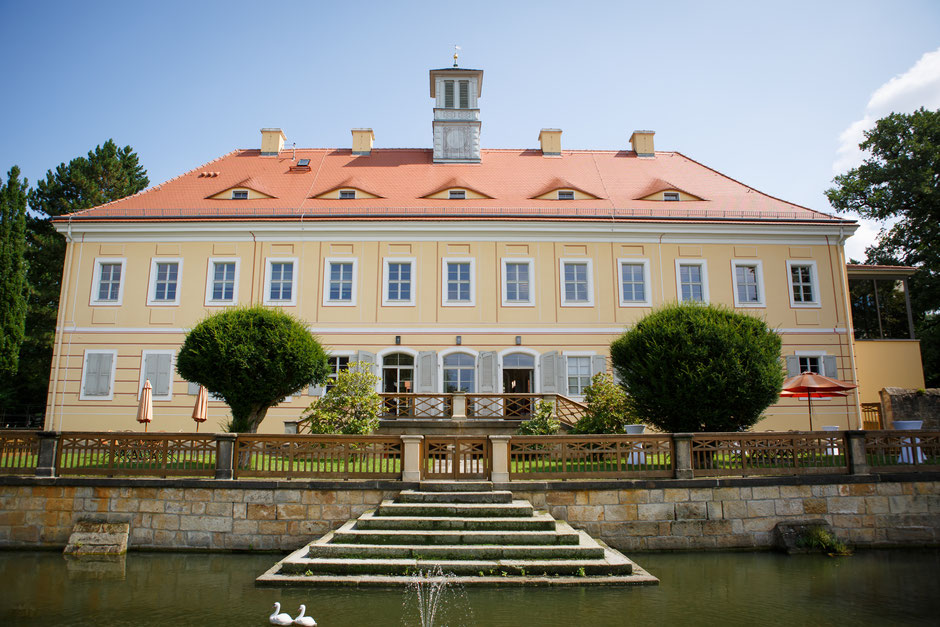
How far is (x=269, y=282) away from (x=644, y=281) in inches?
484

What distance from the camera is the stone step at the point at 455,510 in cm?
1037

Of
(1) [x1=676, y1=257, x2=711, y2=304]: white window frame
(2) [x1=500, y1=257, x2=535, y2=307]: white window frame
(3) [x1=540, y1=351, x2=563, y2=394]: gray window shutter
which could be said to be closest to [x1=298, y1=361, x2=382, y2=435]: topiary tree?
(3) [x1=540, y1=351, x2=563, y2=394]: gray window shutter

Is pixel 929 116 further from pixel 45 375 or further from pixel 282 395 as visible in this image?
pixel 45 375

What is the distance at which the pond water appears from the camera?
736 centimetres

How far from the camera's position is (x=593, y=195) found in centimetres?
2277

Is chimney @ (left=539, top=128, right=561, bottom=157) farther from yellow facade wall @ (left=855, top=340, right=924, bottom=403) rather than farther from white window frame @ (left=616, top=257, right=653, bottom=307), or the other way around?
yellow facade wall @ (left=855, top=340, right=924, bottom=403)

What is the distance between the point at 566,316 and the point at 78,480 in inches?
555

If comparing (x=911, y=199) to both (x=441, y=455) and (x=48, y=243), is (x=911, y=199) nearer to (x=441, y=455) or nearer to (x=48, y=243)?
(x=441, y=455)

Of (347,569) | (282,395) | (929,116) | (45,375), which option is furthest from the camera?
(45,375)

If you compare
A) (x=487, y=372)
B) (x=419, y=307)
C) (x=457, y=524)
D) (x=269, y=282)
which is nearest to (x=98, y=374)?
(x=269, y=282)

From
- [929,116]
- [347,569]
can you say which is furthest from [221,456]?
[929,116]

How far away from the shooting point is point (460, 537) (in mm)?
9523

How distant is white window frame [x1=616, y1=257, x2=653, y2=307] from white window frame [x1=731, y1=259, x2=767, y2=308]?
2.80 m

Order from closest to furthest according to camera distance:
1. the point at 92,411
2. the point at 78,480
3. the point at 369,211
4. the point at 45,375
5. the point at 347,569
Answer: the point at 347,569, the point at 78,480, the point at 92,411, the point at 369,211, the point at 45,375
